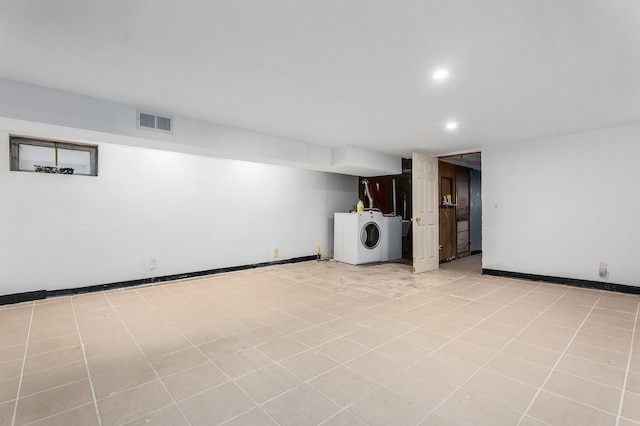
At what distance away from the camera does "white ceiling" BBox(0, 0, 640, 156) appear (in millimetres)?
1704

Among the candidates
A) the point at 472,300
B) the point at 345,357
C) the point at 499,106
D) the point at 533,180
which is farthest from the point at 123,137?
the point at 533,180

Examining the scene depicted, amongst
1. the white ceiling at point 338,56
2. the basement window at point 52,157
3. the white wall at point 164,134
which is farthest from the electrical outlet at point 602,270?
the basement window at point 52,157

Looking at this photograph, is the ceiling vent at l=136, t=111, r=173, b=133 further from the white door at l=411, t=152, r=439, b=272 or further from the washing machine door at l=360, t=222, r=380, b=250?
the washing machine door at l=360, t=222, r=380, b=250

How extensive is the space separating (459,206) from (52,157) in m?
7.52

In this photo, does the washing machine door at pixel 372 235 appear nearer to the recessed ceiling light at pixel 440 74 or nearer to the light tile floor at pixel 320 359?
the light tile floor at pixel 320 359

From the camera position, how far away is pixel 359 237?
19.2 ft

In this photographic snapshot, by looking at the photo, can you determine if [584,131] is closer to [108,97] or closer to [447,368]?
[447,368]

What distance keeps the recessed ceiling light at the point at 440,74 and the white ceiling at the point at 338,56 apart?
0.18 ft

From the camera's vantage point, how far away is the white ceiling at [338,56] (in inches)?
67.1

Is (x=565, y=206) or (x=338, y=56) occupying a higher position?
(x=338, y=56)

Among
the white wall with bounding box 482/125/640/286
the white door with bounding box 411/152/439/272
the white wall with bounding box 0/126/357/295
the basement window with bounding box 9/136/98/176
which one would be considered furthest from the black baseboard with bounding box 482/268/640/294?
the basement window with bounding box 9/136/98/176

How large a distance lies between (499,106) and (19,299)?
579 cm

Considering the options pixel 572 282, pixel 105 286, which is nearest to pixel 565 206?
pixel 572 282

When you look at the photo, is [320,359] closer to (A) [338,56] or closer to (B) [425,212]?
(A) [338,56]
